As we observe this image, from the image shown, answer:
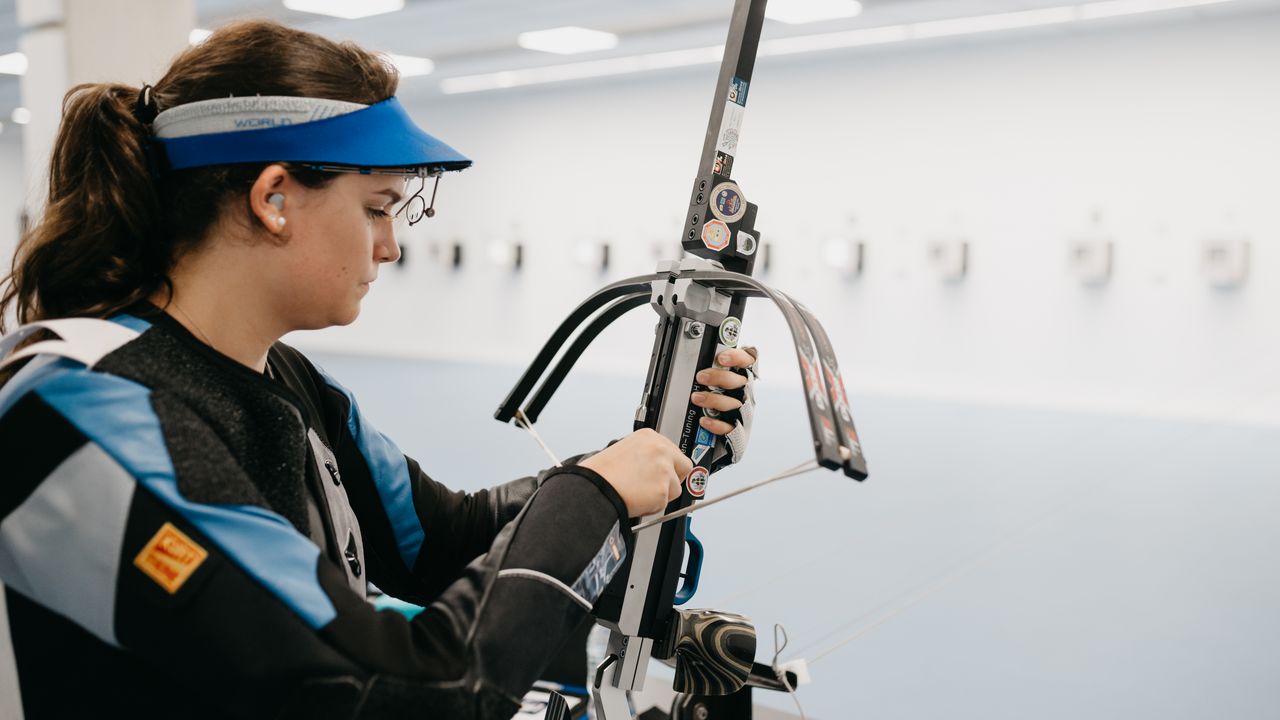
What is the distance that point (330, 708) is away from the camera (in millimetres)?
799

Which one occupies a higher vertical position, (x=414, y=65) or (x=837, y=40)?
(x=837, y=40)

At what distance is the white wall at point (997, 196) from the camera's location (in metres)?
7.75

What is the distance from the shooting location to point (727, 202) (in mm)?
1364

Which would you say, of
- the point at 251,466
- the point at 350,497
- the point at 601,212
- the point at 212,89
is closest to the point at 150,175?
the point at 212,89

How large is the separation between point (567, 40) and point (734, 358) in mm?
8436

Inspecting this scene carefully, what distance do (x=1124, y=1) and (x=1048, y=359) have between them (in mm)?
2805

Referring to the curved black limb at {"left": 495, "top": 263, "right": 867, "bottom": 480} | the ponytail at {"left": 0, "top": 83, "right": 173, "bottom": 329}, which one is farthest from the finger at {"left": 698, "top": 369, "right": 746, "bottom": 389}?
the ponytail at {"left": 0, "top": 83, "right": 173, "bottom": 329}

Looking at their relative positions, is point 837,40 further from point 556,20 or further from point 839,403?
point 839,403

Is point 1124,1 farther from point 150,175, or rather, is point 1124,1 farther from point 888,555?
point 150,175

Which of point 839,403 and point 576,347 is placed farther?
point 576,347

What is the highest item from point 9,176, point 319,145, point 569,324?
point 319,145

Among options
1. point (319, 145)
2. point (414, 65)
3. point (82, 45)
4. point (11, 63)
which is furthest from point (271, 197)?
point (11, 63)

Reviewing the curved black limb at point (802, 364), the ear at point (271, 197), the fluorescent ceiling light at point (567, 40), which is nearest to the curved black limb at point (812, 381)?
the curved black limb at point (802, 364)

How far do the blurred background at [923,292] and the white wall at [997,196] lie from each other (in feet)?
0.08
